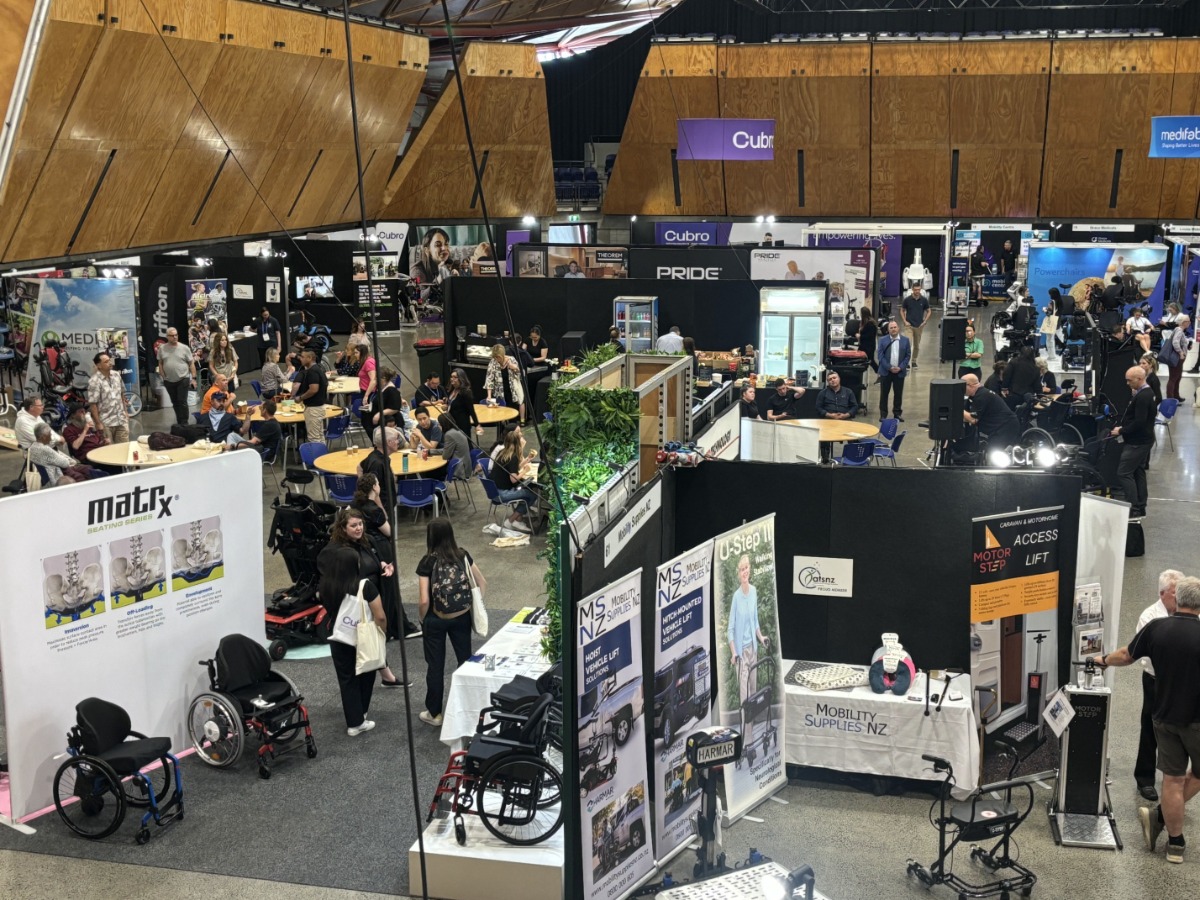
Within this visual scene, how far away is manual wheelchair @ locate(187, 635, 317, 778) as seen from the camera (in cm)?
667

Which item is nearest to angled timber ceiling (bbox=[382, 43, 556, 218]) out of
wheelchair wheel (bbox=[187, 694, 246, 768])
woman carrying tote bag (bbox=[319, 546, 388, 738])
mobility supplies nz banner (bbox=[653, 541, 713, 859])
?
woman carrying tote bag (bbox=[319, 546, 388, 738])

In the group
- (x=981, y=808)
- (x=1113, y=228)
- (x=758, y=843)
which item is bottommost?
(x=758, y=843)

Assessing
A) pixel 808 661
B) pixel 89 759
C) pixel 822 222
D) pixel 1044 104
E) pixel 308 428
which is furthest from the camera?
pixel 822 222

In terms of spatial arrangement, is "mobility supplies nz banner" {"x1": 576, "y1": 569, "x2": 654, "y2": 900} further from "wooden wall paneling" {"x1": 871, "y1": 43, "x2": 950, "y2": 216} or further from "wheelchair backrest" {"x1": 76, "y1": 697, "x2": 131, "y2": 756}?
"wooden wall paneling" {"x1": 871, "y1": 43, "x2": 950, "y2": 216}

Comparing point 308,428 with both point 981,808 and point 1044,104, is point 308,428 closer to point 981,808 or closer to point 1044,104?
point 981,808

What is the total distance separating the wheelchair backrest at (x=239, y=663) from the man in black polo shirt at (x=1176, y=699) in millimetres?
4759

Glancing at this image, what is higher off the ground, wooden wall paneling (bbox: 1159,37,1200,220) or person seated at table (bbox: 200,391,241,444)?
wooden wall paneling (bbox: 1159,37,1200,220)

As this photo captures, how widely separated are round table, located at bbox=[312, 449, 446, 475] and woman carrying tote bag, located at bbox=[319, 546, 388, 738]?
11.8 feet

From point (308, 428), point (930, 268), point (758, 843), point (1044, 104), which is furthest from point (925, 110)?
point (758, 843)

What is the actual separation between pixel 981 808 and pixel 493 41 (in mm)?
20668

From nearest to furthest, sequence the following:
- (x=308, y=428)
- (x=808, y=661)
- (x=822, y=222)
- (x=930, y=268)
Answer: (x=808, y=661), (x=308, y=428), (x=822, y=222), (x=930, y=268)

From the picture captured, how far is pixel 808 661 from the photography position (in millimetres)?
7020

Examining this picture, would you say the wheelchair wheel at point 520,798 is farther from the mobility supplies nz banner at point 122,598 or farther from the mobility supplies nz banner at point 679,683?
the mobility supplies nz banner at point 122,598

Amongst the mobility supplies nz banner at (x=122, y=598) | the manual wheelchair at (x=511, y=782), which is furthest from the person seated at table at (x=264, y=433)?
the manual wheelchair at (x=511, y=782)
